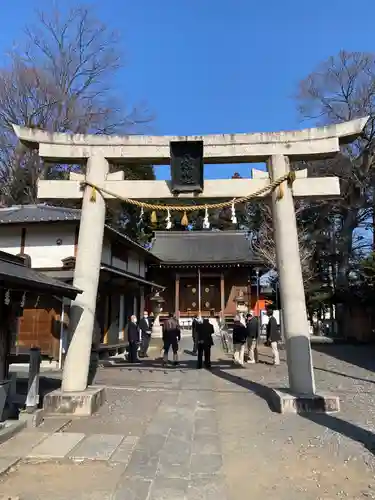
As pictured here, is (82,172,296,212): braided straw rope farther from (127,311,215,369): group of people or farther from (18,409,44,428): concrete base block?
(127,311,215,369): group of people

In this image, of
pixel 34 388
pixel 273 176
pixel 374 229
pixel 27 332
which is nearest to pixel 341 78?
pixel 374 229

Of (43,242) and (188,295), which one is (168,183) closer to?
(43,242)

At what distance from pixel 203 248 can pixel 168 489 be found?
102 feet

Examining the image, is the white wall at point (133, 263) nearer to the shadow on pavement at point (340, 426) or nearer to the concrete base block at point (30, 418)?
the shadow on pavement at point (340, 426)

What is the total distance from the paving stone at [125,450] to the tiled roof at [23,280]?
2.50 m

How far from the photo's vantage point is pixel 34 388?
21.7 ft

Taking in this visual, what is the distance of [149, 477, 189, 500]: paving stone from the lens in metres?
3.99

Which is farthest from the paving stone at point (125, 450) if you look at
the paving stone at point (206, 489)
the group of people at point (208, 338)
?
the group of people at point (208, 338)

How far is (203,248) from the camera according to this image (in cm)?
3519

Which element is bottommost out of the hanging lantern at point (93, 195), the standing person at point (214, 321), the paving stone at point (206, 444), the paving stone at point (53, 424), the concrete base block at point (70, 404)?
the paving stone at point (206, 444)

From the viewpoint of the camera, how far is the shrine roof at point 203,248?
3166cm

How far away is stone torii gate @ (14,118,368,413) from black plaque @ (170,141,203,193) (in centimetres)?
12

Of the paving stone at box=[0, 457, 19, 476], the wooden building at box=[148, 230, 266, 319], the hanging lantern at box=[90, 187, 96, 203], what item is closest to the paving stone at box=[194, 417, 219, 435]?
the paving stone at box=[0, 457, 19, 476]

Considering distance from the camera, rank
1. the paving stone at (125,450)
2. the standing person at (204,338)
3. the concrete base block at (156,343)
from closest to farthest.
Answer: the paving stone at (125,450), the standing person at (204,338), the concrete base block at (156,343)
